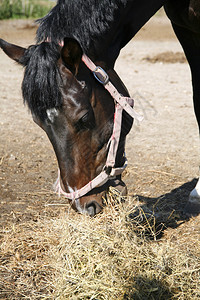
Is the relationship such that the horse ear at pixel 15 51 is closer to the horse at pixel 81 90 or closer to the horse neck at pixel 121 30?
the horse at pixel 81 90

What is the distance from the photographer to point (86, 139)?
235 cm

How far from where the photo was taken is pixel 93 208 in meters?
2.44

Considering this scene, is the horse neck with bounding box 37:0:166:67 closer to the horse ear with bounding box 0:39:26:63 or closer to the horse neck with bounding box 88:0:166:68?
the horse neck with bounding box 88:0:166:68

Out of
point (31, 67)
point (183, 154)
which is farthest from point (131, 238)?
point (183, 154)

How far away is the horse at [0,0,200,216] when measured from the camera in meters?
2.22

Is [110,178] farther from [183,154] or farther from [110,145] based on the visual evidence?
[183,154]

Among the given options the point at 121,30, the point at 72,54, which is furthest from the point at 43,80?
the point at 121,30

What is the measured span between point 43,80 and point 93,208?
82 centimetres

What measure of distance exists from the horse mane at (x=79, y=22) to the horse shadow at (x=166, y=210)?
1.28 m

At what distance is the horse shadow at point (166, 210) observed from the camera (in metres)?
3.04

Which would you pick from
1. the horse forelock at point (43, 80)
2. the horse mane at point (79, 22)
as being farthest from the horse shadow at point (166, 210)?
the horse mane at point (79, 22)

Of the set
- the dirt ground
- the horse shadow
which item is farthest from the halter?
the dirt ground

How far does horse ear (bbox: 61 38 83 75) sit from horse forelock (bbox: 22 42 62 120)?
69 mm

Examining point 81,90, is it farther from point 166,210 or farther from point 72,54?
point 166,210
